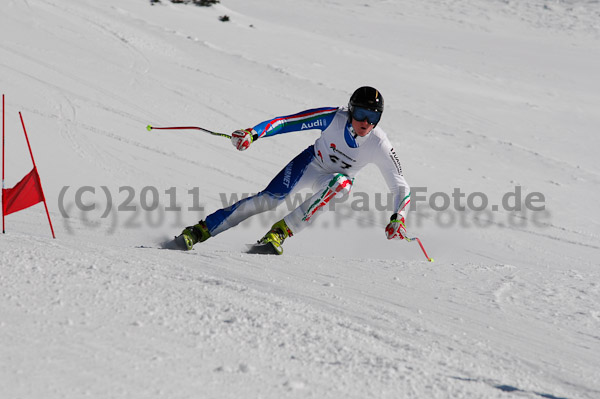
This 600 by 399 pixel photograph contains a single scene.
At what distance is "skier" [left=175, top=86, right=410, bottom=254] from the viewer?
5199 mm

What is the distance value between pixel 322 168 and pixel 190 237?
4.28 ft

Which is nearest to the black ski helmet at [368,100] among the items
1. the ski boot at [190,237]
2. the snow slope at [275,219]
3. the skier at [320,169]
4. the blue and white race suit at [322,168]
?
the skier at [320,169]

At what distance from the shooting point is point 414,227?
7.69m

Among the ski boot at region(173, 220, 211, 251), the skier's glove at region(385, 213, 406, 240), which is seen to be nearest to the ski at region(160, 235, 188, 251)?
the ski boot at region(173, 220, 211, 251)

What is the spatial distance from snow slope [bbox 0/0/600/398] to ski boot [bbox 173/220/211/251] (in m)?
0.54

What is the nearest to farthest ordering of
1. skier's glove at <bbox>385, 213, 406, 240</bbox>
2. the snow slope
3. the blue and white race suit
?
the snow slope < skier's glove at <bbox>385, 213, 406, 240</bbox> < the blue and white race suit

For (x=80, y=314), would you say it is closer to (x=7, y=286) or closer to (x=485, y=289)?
(x=7, y=286)

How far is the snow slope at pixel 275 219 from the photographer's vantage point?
2672 mm

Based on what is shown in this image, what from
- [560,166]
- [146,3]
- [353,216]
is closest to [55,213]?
[353,216]

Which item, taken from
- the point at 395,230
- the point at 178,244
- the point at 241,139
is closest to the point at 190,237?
the point at 178,244

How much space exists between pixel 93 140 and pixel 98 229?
2.56 meters

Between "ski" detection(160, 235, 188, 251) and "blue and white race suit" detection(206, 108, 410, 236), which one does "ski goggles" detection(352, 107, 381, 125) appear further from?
"ski" detection(160, 235, 188, 251)

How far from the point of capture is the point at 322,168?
18.4 feet

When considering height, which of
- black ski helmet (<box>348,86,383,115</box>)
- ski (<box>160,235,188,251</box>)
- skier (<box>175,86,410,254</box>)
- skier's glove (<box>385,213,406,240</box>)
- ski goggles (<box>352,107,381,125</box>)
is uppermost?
black ski helmet (<box>348,86,383,115</box>)
